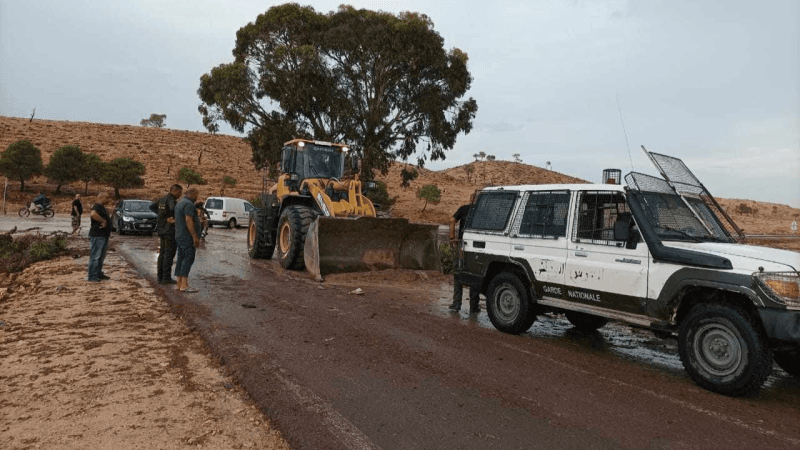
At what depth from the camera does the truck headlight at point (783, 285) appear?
432 cm

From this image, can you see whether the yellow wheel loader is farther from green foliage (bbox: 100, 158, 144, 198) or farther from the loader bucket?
green foliage (bbox: 100, 158, 144, 198)

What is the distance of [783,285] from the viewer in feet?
14.3

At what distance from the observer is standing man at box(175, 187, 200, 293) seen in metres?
8.77

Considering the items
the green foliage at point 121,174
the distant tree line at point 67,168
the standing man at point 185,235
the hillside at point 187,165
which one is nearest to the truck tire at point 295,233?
the standing man at point 185,235

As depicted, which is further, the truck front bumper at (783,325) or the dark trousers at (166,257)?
the dark trousers at (166,257)

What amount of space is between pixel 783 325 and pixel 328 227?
8.09m

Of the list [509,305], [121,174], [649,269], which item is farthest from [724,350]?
[121,174]

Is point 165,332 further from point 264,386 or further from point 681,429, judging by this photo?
point 681,429

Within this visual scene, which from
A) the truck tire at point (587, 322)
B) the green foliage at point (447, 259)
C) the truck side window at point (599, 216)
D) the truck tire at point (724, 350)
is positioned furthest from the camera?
the green foliage at point (447, 259)

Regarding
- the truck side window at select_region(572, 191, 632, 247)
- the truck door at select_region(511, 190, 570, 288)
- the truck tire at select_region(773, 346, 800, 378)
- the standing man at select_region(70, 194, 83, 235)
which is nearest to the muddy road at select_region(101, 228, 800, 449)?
the truck tire at select_region(773, 346, 800, 378)

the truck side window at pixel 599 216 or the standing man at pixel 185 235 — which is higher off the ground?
the truck side window at pixel 599 216

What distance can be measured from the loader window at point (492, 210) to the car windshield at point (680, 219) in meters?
1.84

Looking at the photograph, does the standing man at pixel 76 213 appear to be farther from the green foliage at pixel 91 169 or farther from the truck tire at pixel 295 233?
the green foliage at pixel 91 169

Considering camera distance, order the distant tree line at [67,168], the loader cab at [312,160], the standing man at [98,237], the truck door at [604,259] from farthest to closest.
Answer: the distant tree line at [67,168]
the loader cab at [312,160]
the standing man at [98,237]
the truck door at [604,259]
